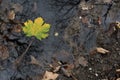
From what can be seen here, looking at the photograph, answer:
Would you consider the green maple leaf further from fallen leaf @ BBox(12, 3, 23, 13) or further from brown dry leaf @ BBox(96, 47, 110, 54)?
brown dry leaf @ BBox(96, 47, 110, 54)

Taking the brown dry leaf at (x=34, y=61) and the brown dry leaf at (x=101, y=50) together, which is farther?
the brown dry leaf at (x=101, y=50)

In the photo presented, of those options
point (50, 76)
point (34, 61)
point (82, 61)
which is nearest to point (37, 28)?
point (34, 61)

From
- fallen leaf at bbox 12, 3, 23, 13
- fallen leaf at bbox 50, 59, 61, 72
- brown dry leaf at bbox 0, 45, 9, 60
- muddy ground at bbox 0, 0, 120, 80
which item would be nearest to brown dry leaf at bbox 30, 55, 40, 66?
muddy ground at bbox 0, 0, 120, 80

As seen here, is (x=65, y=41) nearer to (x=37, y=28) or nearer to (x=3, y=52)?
(x=37, y=28)

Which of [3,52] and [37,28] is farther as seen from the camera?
[3,52]

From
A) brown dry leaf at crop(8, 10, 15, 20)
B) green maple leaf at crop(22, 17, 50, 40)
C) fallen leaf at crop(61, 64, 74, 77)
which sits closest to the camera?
green maple leaf at crop(22, 17, 50, 40)

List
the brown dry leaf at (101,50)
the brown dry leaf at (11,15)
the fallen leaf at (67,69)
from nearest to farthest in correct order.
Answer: the fallen leaf at (67,69) → the brown dry leaf at (101,50) → the brown dry leaf at (11,15)

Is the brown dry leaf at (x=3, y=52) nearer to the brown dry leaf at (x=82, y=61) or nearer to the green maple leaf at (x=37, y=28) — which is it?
the green maple leaf at (x=37, y=28)

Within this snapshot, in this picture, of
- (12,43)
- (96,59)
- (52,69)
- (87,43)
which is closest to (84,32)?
(87,43)

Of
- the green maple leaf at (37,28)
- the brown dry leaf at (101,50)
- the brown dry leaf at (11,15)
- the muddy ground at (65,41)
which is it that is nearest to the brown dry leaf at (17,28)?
Result: the muddy ground at (65,41)
